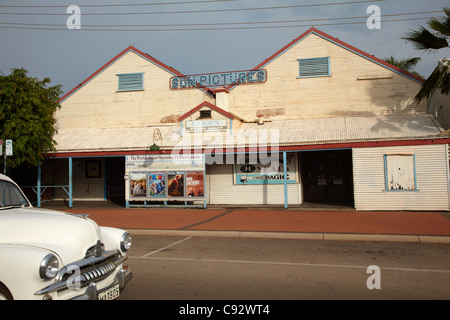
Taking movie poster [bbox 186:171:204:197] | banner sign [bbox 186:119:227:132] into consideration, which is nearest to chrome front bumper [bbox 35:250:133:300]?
movie poster [bbox 186:171:204:197]

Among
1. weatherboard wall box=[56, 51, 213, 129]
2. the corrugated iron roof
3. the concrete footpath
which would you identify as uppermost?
weatherboard wall box=[56, 51, 213, 129]

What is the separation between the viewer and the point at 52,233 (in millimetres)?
4602

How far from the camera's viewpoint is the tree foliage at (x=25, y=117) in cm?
1728

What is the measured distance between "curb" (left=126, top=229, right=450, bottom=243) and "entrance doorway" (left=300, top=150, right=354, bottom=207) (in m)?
8.86

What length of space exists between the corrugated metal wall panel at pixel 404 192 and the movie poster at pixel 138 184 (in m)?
9.29

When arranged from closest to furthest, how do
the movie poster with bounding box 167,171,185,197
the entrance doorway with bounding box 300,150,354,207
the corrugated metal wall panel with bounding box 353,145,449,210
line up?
the corrugated metal wall panel with bounding box 353,145,449,210, the movie poster with bounding box 167,171,185,197, the entrance doorway with bounding box 300,150,354,207

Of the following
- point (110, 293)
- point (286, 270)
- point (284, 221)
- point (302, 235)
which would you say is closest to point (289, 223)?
point (284, 221)

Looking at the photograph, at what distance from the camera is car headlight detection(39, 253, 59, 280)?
3.99 meters

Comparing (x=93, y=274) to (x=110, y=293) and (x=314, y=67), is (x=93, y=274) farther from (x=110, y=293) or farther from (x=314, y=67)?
(x=314, y=67)

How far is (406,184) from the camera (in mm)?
15727

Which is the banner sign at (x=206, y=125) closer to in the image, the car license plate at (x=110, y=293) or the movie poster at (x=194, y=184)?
the movie poster at (x=194, y=184)

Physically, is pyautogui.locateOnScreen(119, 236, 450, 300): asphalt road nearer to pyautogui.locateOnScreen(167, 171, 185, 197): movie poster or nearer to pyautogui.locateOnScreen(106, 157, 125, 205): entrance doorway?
pyautogui.locateOnScreen(167, 171, 185, 197): movie poster

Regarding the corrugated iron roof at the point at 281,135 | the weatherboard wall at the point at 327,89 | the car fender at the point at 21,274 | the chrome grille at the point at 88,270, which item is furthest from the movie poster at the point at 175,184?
the car fender at the point at 21,274
